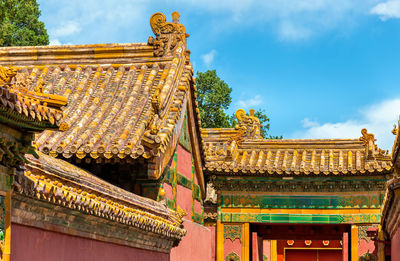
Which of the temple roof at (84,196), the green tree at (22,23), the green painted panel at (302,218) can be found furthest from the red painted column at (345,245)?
the green tree at (22,23)

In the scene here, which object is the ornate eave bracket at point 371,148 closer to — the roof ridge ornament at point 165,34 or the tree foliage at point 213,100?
the roof ridge ornament at point 165,34

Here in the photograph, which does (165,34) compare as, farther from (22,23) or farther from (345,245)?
(22,23)

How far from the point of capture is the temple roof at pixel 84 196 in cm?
757

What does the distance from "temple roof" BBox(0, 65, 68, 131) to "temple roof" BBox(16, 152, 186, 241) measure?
22.4 inches

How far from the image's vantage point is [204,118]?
45.1 metres

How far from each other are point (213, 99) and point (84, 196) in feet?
124

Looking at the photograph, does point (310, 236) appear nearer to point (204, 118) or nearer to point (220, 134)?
point (220, 134)

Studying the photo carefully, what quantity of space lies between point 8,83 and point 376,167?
15.6 metres

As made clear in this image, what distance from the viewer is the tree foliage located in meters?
45.1

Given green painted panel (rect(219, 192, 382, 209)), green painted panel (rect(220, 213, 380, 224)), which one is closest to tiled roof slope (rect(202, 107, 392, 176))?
green painted panel (rect(219, 192, 382, 209))

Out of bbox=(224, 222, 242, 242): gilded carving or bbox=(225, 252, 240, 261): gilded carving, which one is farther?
bbox=(224, 222, 242, 242): gilded carving

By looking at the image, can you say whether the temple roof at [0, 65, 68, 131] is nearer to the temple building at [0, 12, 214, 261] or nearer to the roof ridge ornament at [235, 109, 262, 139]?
the temple building at [0, 12, 214, 261]

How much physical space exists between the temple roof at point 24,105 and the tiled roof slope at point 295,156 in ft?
43.2

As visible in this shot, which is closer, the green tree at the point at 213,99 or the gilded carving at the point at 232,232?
the gilded carving at the point at 232,232
